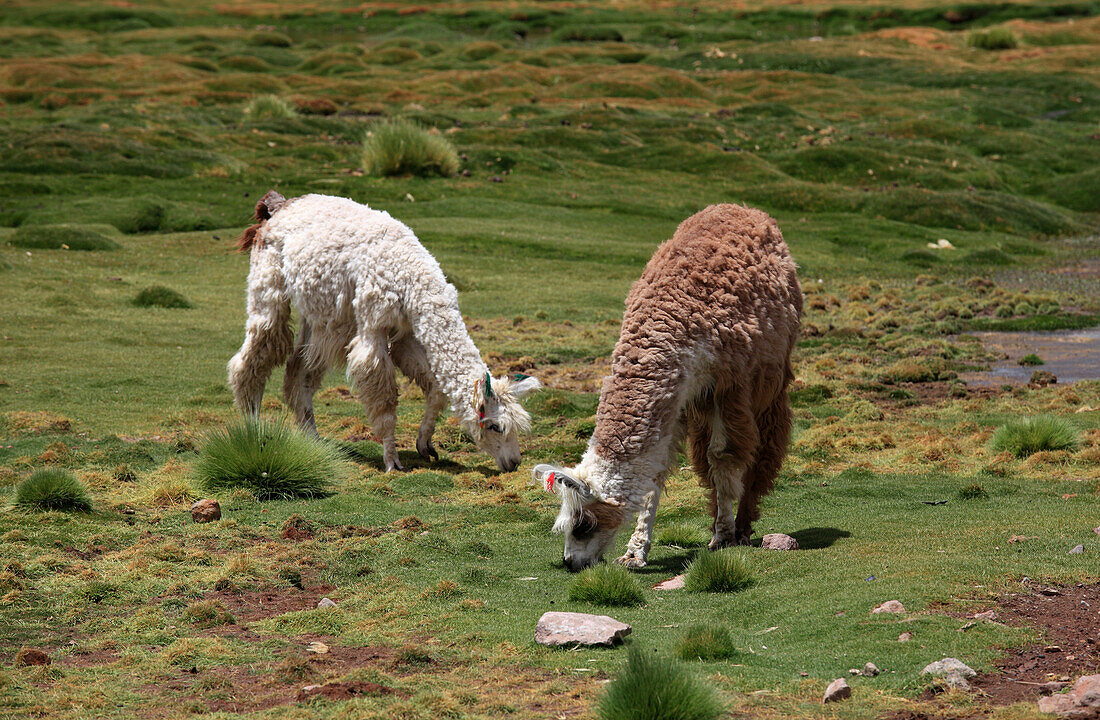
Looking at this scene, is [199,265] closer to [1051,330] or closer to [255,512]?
[255,512]

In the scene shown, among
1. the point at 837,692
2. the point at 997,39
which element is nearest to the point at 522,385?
the point at 837,692

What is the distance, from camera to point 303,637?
7.63 metres

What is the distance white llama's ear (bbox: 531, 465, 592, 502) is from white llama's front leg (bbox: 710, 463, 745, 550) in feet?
4.34

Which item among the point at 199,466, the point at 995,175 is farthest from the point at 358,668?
the point at 995,175

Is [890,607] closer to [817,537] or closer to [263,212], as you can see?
[817,537]

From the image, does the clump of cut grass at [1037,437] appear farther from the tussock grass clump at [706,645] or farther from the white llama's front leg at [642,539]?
the tussock grass clump at [706,645]

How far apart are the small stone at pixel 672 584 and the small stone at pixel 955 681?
2.83 m

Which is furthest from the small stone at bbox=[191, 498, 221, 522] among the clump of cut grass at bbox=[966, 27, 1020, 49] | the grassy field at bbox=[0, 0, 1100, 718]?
the clump of cut grass at bbox=[966, 27, 1020, 49]

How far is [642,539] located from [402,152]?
26.1m

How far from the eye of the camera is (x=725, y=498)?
9414mm

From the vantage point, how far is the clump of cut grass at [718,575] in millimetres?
8391

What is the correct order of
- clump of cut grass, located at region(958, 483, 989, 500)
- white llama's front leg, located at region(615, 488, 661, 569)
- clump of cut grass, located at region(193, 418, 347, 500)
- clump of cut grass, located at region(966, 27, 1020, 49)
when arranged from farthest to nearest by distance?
clump of cut grass, located at region(966, 27, 1020, 49) → clump of cut grass, located at region(193, 418, 347, 500) → clump of cut grass, located at region(958, 483, 989, 500) → white llama's front leg, located at region(615, 488, 661, 569)

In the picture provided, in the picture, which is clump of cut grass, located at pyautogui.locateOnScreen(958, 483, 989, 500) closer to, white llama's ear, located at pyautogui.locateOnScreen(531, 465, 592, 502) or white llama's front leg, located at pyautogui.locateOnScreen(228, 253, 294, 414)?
white llama's ear, located at pyautogui.locateOnScreen(531, 465, 592, 502)

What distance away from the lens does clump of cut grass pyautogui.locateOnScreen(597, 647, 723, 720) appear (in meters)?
5.65
